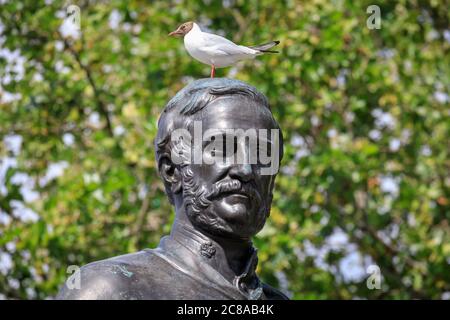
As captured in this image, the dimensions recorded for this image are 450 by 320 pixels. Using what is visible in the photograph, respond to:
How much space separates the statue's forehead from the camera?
5.76 m

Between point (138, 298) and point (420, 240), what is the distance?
10.1 m

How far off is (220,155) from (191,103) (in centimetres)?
30

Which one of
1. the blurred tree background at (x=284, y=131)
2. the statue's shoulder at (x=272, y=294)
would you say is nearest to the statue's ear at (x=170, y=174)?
the statue's shoulder at (x=272, y=294)

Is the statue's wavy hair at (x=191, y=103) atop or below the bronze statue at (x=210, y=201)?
atop

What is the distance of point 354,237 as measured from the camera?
1511cm

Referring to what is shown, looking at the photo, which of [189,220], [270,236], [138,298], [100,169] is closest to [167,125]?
[189,220]

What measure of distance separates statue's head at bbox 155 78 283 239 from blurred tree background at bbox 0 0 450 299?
24.9 ft

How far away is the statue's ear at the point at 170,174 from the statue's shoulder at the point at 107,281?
0.43 m

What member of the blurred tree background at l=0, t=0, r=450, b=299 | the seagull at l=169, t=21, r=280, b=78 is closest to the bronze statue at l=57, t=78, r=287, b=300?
the seagull at l=169, t=21, r=280, b=78

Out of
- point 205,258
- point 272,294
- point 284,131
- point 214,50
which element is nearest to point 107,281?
point 205,258

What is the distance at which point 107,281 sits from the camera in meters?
5.40

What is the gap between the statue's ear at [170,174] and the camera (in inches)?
231

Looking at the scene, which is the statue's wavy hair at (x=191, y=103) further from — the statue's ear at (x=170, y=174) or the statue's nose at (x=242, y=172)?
the statue's nose at (x=242, y=172)

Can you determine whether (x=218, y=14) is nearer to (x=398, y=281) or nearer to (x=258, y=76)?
(x=258, y=76)
